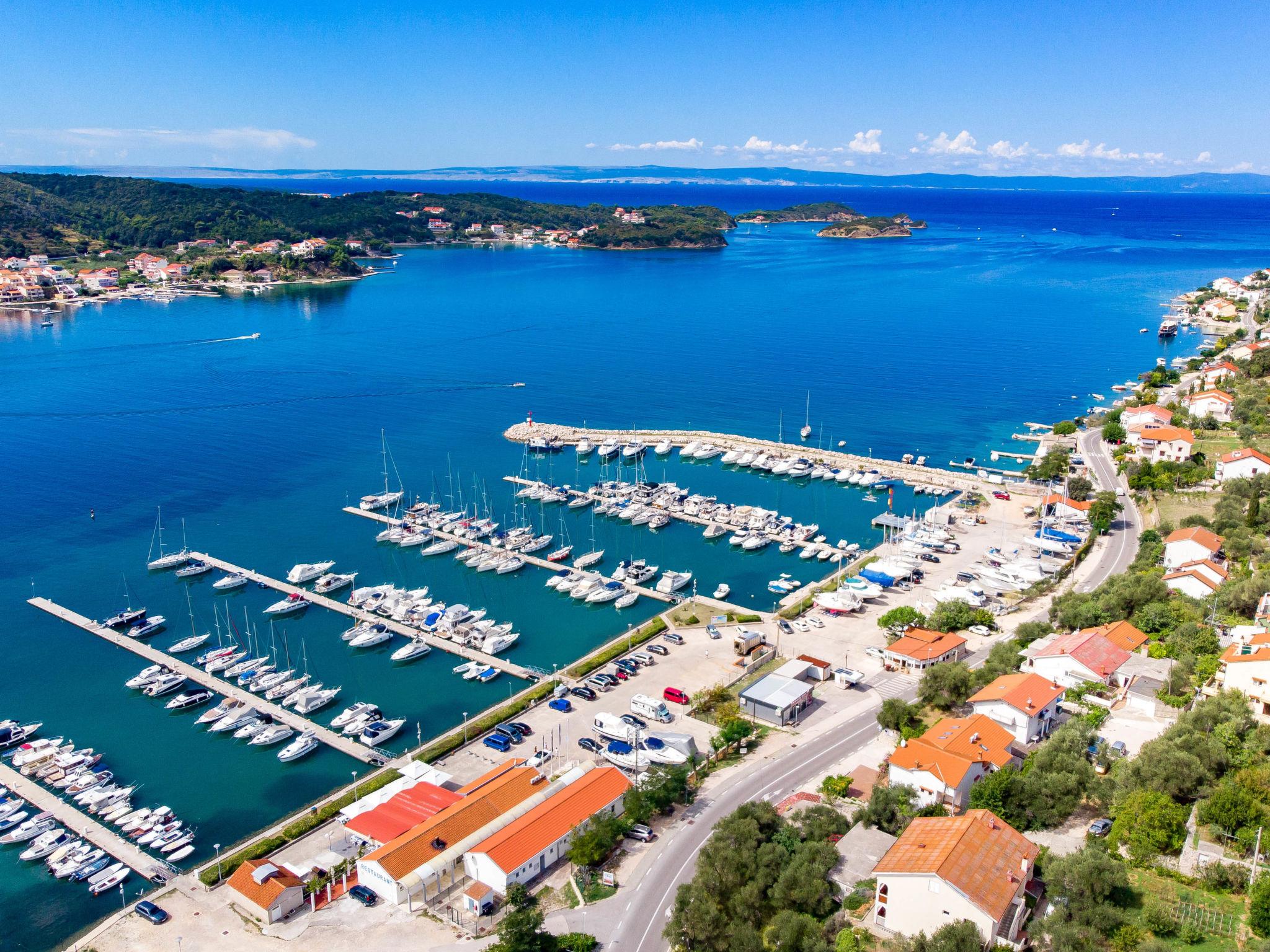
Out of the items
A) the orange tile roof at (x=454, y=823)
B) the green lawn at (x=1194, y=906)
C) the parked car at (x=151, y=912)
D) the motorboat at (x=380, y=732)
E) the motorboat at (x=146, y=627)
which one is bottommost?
the motorboat at (x=380, y=732)

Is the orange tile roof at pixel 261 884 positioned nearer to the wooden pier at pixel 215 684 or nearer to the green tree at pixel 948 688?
the wooden pier at pixel 215 684

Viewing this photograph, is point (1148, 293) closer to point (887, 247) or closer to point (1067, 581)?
point (887, 247)

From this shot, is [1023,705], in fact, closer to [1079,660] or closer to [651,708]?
[1079,660]

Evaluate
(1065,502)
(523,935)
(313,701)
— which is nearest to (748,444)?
(1065,502)

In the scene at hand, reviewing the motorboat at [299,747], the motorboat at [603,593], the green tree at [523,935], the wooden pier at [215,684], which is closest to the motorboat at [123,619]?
the wooden pier at [215,684]

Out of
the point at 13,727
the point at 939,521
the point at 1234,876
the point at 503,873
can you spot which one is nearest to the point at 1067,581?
the point at 939,521

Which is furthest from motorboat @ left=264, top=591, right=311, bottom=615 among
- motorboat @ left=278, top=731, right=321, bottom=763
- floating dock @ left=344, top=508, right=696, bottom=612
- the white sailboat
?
motorboat @ left=278, top=731, right=321, bottom=763

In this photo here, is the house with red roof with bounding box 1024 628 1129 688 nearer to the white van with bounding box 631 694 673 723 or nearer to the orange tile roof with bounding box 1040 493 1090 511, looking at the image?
the white van with bounding box 631 694 673 723
